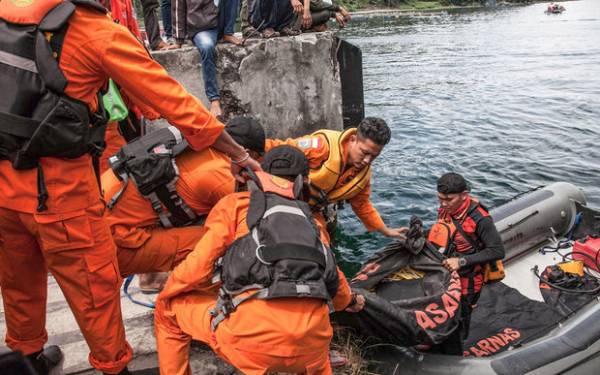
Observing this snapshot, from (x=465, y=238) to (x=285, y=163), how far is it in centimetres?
222

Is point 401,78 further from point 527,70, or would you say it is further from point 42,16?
point 42,16

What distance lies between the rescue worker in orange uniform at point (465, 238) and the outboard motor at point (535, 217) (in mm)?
1824

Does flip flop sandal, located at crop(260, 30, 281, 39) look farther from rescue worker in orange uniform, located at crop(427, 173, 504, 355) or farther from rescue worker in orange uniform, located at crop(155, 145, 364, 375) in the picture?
rescue worker in orange uniform, located at crop(155, 145, 364, 375)

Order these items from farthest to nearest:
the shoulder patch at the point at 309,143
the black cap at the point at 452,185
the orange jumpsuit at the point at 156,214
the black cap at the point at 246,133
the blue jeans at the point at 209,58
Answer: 1. the blue jeans at the point at 209,58
2. the black cap at the point at 452,185
3. the shoulder patch at the point at 309,143
4. the black cap at the point at 246,133
5. the orange jumpsuit at the point at 156,214

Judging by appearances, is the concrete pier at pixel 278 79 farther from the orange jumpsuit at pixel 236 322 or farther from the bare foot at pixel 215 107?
the orange jumpsuit at pixel 236 322

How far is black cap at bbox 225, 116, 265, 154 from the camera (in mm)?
3174

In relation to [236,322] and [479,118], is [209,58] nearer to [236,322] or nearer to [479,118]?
[236,322]

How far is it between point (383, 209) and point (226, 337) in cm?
652

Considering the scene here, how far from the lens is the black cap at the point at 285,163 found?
8.63 feet

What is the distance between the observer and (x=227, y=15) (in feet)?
16.6

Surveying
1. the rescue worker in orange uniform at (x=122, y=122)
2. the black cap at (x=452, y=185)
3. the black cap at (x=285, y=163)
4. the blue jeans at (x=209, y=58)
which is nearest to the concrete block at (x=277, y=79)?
the blue jeans at (x=209, y=58)

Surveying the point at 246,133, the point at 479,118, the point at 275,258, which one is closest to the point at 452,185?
the point at 246,133

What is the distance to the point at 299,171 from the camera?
Result: 8.70ft

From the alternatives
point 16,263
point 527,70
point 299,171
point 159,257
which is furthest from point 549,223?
point 527,70
